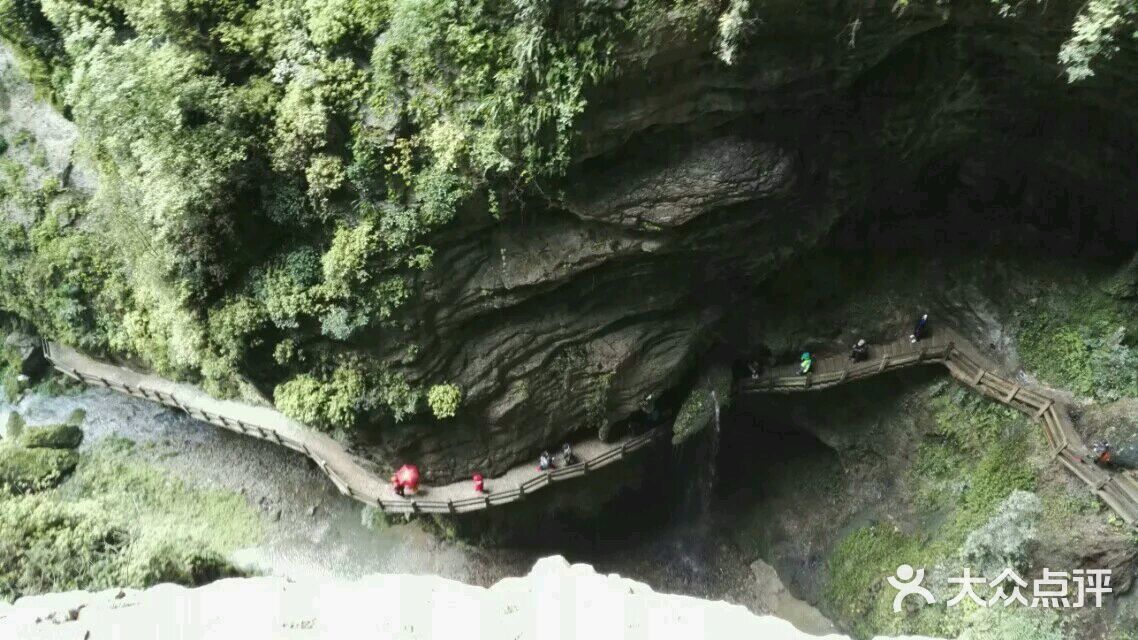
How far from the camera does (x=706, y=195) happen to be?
1178 cm

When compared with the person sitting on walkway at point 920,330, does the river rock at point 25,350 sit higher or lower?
lower

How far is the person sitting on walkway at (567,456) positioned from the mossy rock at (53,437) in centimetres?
1374

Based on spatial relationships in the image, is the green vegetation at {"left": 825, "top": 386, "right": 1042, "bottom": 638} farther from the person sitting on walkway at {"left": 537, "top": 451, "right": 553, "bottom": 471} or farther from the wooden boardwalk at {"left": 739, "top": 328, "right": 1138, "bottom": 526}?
the person sitting on walkway at {"left": 537, "top": 451, "right": 553, "bottom": 471}

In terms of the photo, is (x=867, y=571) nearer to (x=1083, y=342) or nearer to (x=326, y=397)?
(x=1083, y=342)

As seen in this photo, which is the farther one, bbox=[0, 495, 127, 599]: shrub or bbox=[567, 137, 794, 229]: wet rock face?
bbox=[567, 137, 794, 229]: wet rock face

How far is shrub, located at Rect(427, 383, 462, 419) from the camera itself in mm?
13594

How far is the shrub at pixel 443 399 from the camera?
13.6 meters

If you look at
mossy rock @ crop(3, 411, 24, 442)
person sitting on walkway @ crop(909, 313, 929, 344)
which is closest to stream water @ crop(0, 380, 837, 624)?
mossy rock @ crop(3, 411, 24, 442)

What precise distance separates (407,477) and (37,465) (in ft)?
33.7

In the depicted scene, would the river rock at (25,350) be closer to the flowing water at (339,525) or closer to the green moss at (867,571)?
the flowing water at (339,525)

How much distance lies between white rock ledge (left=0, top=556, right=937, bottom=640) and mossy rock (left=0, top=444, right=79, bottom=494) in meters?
13.3

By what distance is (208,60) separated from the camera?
36.3 feet

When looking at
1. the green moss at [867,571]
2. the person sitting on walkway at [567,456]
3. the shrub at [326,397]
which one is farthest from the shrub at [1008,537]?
the shrub at [326,397]

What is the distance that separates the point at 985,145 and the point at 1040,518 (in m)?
7.25
